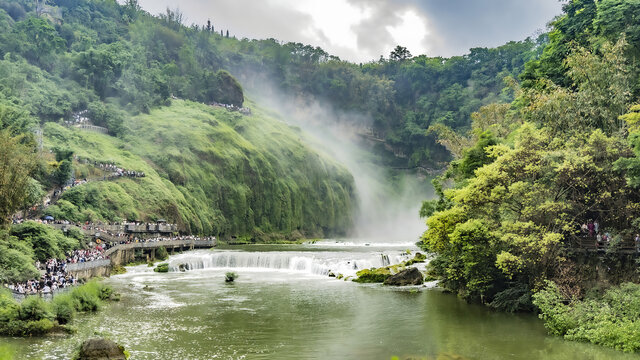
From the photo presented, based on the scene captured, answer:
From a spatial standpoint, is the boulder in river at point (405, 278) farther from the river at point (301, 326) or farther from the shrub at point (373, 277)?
the shrub at point (373, 277)

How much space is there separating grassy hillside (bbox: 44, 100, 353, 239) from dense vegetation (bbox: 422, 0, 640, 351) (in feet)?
144

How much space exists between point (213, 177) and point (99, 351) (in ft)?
246

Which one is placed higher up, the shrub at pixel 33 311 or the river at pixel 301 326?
the shrub at pixel 33 311

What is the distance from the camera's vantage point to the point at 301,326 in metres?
27.4

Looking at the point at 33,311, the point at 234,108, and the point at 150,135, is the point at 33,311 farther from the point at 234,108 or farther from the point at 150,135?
the point at 234,108

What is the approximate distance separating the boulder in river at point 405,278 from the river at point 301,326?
1.30 metres

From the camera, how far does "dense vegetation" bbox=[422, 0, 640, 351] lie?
25875 mm

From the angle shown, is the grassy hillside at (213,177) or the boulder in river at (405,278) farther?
the grassy hillside at (213,177)

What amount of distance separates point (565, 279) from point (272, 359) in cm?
1665

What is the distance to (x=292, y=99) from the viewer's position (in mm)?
182375

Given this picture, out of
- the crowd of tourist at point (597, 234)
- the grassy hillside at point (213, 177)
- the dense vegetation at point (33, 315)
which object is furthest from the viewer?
the grassy hillside at point (213, 177)

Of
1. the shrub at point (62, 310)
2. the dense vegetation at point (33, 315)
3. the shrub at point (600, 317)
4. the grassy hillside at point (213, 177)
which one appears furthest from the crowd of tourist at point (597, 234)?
the grassy hillside at point (213, 177)

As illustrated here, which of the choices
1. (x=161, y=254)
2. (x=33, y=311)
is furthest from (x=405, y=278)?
(x=161, y=254)

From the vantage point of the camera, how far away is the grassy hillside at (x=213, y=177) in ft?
232
